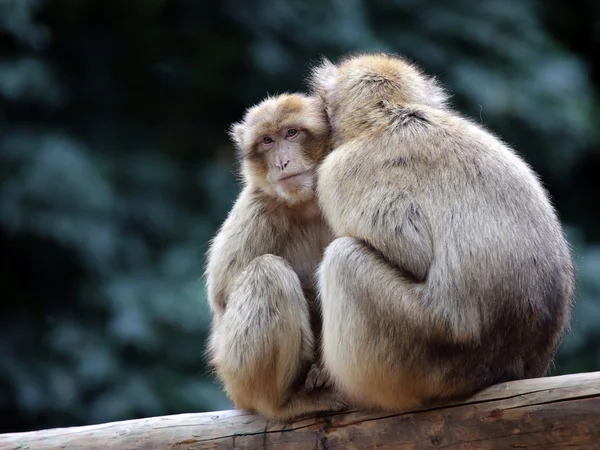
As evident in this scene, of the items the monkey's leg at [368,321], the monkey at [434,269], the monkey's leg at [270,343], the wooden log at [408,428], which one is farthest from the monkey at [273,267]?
the monkey's leg at [368,321]

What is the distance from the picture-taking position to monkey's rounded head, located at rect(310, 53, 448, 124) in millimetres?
5336

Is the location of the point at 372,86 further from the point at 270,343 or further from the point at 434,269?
the point at 270,343

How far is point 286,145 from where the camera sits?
5.69 m

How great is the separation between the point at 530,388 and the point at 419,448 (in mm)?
610

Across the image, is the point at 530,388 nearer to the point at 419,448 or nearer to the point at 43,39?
the point at 419,448

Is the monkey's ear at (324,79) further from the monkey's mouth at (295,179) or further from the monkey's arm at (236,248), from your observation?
the monkey's arm at (236,248)

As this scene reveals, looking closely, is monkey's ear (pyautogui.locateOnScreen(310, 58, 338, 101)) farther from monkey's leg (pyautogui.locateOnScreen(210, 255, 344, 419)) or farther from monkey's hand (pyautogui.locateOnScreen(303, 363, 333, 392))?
monkey's hand (pyautogui.locateOnScreen(303, 363, 333, 392))

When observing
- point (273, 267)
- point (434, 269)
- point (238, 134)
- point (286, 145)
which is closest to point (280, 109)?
point (286, 145)

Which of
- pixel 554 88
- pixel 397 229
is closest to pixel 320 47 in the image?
pixel 554 88

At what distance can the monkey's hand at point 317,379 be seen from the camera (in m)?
5.18

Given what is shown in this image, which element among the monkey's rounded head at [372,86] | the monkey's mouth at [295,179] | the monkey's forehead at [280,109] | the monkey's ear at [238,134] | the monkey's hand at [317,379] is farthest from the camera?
the monkey's ear at [238,134]

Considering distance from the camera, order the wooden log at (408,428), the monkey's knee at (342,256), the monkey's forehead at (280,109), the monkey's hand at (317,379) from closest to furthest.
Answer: the wooden log at (408,428) < the monkey's knee at (342,256) < the monkey's hand at (317,379) < the monkey's forehead at (280,109)

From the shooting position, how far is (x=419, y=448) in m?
4.94

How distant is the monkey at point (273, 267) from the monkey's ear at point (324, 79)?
0.07 m
